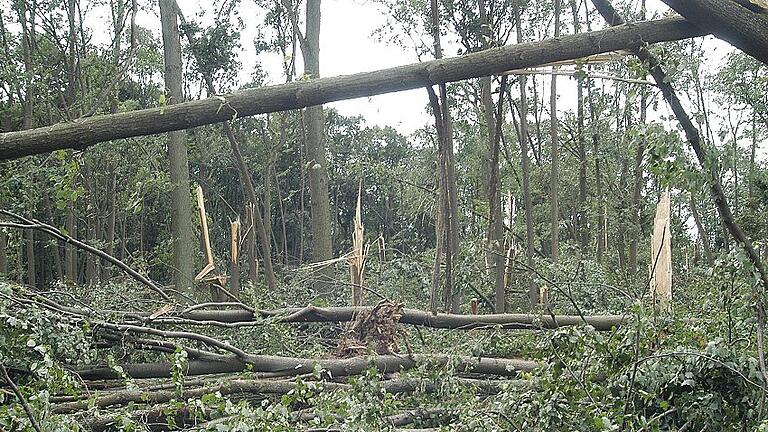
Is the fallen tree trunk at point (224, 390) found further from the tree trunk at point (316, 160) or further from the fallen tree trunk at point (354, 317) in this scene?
the tree trunk at point (316, 160)

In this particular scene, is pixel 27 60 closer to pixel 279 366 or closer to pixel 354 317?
pixel 354 317

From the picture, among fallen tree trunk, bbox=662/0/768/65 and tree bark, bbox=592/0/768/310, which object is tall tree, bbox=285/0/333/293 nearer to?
tree bark, bbox=592/0/768/310

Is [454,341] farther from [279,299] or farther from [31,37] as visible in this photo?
[31,37]

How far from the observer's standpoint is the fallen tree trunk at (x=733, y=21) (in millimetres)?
3568

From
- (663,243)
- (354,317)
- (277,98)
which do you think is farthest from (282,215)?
(277,98)

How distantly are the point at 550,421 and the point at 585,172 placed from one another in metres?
17.1

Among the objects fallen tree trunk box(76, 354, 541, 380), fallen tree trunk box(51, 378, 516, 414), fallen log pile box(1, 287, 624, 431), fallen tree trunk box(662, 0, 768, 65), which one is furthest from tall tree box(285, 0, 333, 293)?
fallen tree trunk box(662, 0, 768, 65)

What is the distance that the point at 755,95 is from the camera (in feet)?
41.5

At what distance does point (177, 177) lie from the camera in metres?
13.3

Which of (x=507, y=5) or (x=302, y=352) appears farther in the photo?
(x=507, y=5)

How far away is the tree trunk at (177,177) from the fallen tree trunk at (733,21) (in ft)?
33.3

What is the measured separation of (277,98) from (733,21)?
2.42m

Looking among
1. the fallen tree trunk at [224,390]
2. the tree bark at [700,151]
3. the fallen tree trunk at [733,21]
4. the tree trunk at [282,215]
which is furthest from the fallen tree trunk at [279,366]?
the tree trunk at [282,215]

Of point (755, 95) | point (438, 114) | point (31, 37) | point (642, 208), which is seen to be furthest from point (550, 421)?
point (31, 37)
